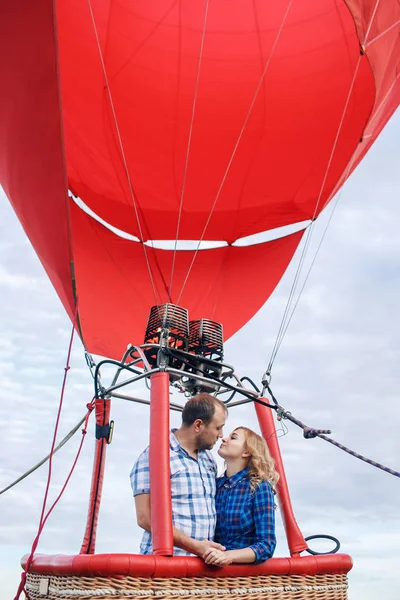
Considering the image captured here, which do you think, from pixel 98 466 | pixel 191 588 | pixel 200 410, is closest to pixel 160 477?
pixel 200 410

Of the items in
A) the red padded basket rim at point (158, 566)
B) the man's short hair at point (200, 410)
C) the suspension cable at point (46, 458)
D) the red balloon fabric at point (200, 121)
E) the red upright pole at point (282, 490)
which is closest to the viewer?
the red padded basket rim at point (158, 566)

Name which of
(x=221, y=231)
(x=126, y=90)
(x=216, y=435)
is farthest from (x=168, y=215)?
(x=216, y=435)

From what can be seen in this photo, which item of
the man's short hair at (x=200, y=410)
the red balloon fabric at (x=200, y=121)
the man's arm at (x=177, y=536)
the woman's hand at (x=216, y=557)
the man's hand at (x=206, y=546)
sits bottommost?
the woman's hand at (x=216, y=557)

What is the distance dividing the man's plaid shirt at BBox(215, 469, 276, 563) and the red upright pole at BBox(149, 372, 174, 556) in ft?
0.58

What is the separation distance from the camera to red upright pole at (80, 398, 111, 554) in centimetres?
284

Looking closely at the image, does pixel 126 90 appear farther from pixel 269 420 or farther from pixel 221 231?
pixel 269 420

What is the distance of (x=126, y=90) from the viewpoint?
4.52 metres

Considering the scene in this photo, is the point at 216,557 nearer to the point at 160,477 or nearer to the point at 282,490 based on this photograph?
the point at 160,477

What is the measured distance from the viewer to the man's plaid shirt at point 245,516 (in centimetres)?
210

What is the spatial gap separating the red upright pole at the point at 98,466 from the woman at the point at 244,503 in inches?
28.6

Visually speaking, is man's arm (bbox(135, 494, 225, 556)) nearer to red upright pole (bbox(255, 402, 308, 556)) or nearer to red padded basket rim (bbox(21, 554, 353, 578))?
red padded basket rim (bbox(21, 554, 353, 578))

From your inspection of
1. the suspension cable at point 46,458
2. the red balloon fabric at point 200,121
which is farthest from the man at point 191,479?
the red balloon fabric at point 200,121

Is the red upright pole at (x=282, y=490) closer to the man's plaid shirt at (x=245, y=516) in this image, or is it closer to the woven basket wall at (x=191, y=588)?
the woven basket wall at (x=191, y=588)

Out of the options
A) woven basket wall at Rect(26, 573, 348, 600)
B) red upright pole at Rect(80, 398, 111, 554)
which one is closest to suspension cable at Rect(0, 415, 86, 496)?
red upright pole at Rect(80, 398, 111, 554)
